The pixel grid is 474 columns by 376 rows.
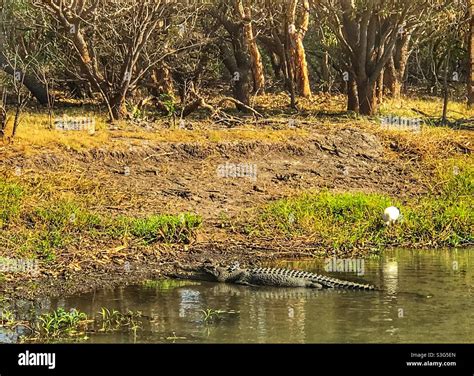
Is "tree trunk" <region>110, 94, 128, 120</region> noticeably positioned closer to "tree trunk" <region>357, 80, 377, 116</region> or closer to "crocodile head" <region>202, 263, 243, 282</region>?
"tree trunk" <region>357, 80, 377, 116</region>

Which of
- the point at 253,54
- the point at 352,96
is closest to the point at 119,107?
the point at 352,96

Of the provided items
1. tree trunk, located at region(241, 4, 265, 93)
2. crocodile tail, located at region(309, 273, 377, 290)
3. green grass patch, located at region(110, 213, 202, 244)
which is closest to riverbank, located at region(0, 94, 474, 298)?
→ green grass patch, located at region(110, 213, 202, 244)

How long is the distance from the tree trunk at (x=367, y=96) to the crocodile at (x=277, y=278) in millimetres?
9845

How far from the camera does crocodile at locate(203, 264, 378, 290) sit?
10898 millimetres

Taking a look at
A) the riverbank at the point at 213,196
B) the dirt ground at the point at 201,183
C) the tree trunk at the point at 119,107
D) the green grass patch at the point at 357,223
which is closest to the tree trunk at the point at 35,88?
the riverbank at the point at 213,196

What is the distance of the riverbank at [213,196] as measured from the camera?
1208cm

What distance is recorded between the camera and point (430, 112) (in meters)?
22.2

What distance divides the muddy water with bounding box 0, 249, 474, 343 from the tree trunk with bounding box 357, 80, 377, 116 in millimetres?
8912

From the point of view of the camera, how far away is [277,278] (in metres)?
11.1

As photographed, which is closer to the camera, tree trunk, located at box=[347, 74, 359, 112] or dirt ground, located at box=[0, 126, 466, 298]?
dirt ground, located at box=[0, 126, 466, 298]

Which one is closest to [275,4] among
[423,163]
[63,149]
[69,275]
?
[423,163]

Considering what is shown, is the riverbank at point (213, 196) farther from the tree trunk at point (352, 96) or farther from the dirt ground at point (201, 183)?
the tree trunk at point (352, 96)

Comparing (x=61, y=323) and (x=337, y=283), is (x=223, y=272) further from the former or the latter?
(x=61, y=323)
